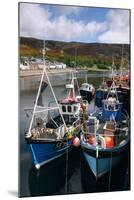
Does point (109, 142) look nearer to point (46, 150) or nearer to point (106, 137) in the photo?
point (106, 137)

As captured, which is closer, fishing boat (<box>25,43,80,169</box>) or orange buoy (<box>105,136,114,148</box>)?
fishing boat (<box>25,43,80,169</box>)

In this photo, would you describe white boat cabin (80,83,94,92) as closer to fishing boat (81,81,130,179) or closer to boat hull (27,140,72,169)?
fishing boat (81,81,130,179)

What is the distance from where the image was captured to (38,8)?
291 cm

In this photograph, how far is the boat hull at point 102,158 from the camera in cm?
304

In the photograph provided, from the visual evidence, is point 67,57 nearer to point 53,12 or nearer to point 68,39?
point 68,39

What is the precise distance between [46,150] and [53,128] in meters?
0.16

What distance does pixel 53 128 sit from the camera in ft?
9.86

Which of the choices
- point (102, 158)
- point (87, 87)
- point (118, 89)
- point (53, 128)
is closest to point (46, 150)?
point (53, 128)

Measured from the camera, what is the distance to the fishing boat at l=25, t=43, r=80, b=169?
293 cm

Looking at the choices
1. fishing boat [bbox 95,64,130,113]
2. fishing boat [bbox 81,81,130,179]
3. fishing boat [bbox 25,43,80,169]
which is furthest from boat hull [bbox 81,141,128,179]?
fishing boat [bbox 95,64,130,113]

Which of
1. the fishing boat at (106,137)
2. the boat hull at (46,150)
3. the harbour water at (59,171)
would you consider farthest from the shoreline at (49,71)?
the boat hull at (46,150)

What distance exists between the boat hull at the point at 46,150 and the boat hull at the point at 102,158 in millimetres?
140

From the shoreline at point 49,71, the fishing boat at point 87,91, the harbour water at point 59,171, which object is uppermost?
the shoreline at point 49,71

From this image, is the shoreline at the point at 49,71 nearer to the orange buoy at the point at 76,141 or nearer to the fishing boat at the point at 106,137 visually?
the fishing boat at the point at 106,137
